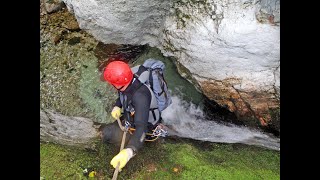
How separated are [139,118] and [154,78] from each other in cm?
86

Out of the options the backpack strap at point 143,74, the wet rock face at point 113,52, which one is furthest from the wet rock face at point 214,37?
the backpack strap at point 143,74

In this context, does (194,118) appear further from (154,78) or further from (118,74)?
(118,74)

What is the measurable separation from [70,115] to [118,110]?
3.65ft

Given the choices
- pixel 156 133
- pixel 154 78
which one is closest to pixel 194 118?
pixel 156 133

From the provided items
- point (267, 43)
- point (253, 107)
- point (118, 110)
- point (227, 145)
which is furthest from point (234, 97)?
point (118, 110)

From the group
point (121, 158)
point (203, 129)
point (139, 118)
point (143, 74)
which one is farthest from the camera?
point (203, 129)

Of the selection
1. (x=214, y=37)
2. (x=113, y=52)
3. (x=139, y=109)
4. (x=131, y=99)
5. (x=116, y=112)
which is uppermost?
(x=214, y=37)

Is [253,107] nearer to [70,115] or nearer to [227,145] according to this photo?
[227,145]

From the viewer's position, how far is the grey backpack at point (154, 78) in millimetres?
4996

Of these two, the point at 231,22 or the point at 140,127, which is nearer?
the point at 140,127

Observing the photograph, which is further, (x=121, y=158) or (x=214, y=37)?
(x=214, y=37)

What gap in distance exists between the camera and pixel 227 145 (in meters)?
5.81

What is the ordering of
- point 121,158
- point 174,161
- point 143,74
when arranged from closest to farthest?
point 121,158, point 143,74, point 174,161

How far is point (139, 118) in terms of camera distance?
14.6 ft
